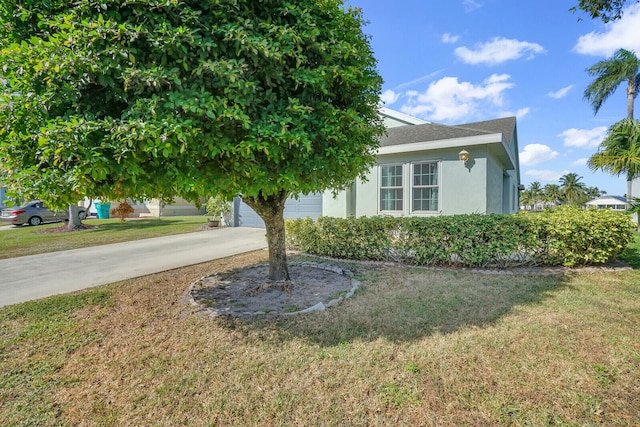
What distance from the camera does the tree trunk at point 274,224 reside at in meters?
4.56

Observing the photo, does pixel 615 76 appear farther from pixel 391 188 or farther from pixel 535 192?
pixel 535 192

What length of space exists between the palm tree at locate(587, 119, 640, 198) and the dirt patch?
12.6 meters

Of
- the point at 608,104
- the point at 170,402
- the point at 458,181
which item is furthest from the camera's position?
the point at 608,104

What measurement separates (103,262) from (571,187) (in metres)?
65.4

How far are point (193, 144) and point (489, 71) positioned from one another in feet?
40.6

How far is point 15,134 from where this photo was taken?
2400 mm

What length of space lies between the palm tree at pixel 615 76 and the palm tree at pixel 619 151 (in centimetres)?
583

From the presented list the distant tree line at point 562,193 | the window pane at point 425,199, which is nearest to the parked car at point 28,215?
the window pane at point 425,199

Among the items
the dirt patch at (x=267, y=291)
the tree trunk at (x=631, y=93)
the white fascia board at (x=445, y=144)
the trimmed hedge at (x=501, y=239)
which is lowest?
the dirt patch at (x=267, y=291)

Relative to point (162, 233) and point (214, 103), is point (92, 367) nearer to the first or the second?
point (214, 103)

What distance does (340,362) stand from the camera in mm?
2688

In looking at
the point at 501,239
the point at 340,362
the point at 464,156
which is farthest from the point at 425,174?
the point at 340,362

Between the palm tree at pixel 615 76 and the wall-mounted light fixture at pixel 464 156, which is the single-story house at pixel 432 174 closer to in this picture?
the wall-mounted light fixture at pixel 464 156

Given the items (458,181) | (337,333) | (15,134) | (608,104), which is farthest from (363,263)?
(608,104)
